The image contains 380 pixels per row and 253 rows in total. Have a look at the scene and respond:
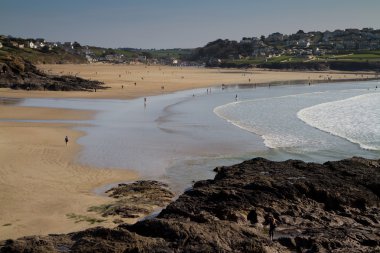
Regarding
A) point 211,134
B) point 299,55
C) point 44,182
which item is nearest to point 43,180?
point 44,182

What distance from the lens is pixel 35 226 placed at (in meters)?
12.2

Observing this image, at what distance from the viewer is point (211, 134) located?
90.8 ft

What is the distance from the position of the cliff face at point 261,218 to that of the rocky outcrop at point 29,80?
44.6m

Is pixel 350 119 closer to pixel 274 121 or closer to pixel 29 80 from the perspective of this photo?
pixel 274 121

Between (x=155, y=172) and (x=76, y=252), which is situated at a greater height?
(x=76, y=252)

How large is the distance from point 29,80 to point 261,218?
51764 millimetres

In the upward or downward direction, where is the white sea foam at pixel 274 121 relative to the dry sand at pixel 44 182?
downward

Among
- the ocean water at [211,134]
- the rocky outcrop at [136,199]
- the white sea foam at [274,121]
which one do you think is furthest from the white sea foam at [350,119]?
the rocky outcrop at [136,199]

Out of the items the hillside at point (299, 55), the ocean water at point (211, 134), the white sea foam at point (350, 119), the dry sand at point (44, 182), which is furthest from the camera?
the hillside at point (299, 55)

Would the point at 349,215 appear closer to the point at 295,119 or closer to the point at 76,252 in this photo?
the point at 76,252

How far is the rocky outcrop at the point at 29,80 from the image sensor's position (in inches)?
2177

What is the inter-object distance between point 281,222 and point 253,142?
45.9 ft

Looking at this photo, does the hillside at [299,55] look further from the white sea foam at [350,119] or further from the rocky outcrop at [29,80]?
the rocky outcrop at [29,80]

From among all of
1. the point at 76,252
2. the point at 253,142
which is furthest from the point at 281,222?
the point at 253,142
